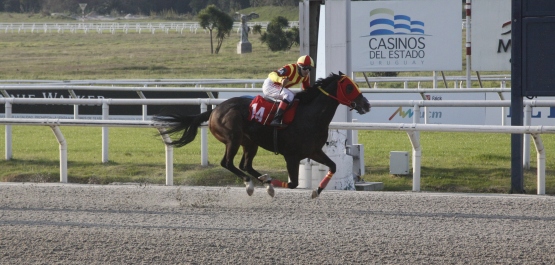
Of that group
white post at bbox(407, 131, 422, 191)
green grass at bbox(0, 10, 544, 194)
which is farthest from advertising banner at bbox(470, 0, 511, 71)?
white post at bbox(407, 131, 422, 191)

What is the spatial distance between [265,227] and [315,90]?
1749 mm

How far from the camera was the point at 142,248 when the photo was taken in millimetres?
5238

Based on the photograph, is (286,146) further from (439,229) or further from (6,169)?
(6,169)

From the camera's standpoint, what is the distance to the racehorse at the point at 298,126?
7074 millimetres

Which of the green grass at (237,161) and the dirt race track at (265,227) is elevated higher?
the green grass at (237,161)

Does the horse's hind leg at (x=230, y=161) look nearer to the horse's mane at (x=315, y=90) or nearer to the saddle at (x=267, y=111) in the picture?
the saddle at (x=267, y=111)

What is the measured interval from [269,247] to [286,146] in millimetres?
2034

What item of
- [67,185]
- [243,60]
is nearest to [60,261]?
[67,185]

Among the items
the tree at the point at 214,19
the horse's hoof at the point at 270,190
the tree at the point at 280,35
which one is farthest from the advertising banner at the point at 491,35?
the tree at the point at 214,19

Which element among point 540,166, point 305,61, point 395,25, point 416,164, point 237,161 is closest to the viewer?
point 305,61

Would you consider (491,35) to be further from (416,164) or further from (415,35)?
(416,164)

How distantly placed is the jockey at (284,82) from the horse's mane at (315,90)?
0.10 metres

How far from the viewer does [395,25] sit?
17.3 m

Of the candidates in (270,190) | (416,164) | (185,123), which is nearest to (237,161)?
(185,123)
